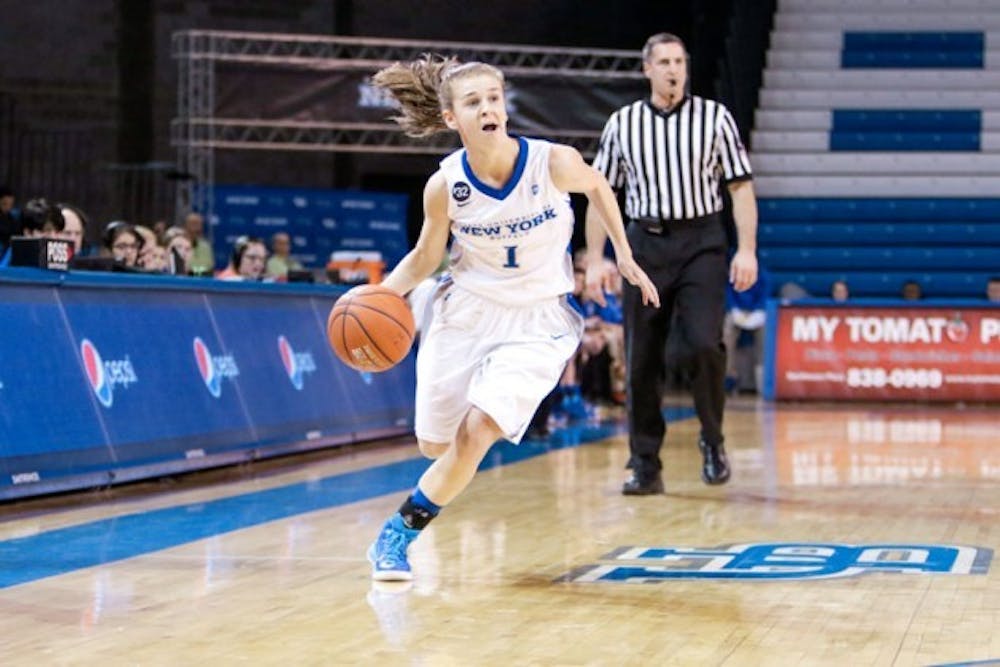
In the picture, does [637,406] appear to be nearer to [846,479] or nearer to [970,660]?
[846,479]

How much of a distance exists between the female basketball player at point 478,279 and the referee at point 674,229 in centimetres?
235

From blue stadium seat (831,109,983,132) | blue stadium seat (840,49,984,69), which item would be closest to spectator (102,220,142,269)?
blue stadium seat (831,109,983,132)

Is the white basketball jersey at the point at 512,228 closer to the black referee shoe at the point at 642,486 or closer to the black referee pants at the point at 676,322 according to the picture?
the black referee pants at the point at 676,322

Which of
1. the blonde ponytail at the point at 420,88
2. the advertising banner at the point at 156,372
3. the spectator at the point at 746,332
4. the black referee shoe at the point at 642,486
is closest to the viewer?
the blonde ponytail at the point at 420,88

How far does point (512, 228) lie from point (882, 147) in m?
17.8

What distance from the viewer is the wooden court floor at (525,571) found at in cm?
476

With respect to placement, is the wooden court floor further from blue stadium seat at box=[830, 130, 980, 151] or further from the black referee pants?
blue stadium seat at box=[830, 130, 980, 151]

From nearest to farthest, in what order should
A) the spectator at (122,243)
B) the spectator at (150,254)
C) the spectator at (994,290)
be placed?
1. the spectator at (122,243)
2. the spectator at (150,254)
3. the spectator at (994,290)

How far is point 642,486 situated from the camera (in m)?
8.79

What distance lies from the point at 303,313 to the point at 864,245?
1232 cm

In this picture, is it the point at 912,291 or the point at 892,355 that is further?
the point at 912,291

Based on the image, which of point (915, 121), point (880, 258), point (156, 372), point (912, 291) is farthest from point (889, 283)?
point (156, 372)

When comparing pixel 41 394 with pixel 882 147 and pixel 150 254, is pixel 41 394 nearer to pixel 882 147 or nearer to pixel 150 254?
pixel 150 254

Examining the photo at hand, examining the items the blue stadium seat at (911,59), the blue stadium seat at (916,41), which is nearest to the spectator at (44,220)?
the blue stadium seat at (911,59)
